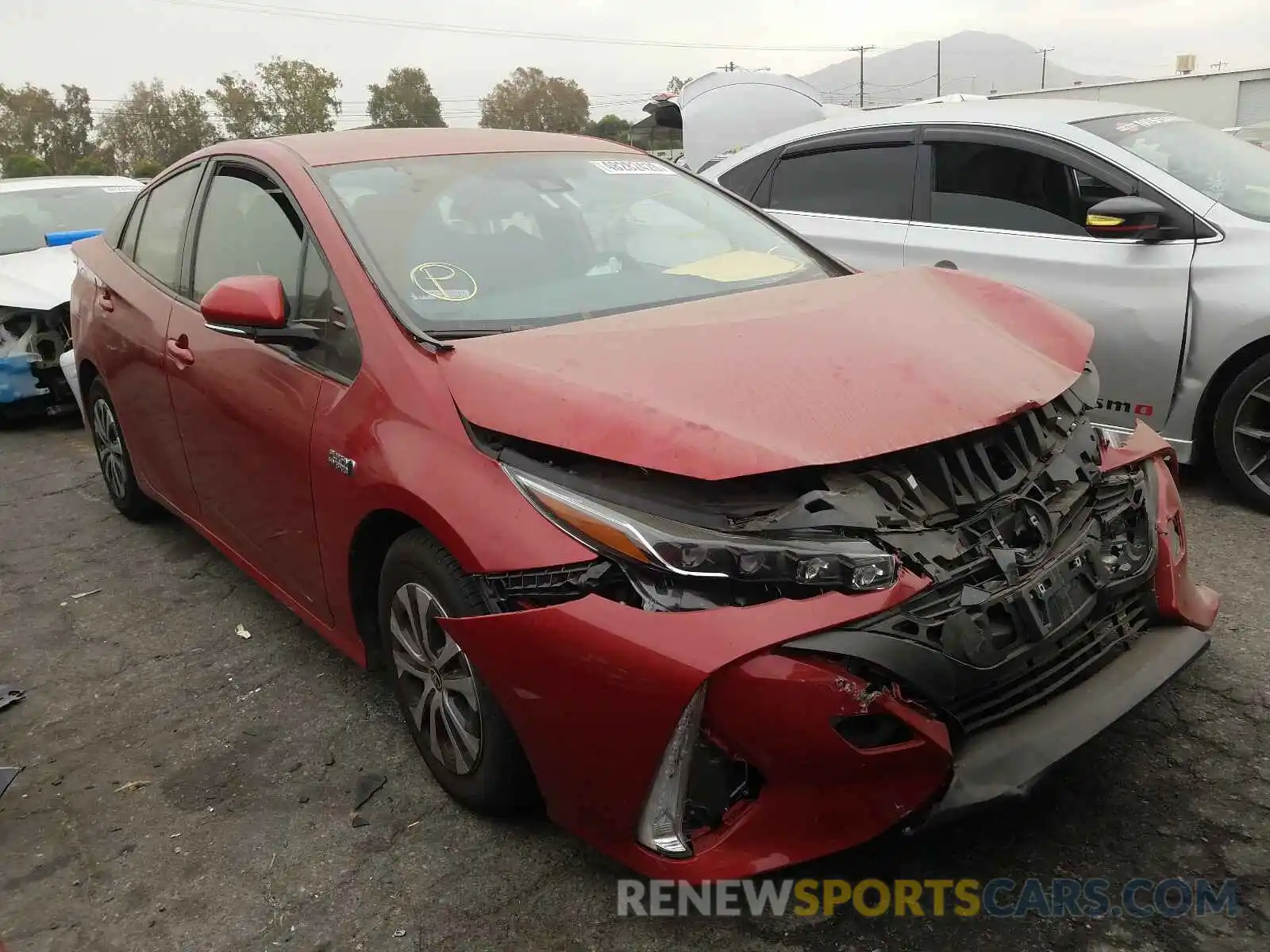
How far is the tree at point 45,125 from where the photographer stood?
63188 millimetres

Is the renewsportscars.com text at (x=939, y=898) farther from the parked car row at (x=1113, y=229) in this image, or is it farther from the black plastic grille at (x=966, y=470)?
the parked car row at (x=1113, y=229)

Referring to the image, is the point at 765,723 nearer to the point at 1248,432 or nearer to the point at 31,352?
the point at 1248,432

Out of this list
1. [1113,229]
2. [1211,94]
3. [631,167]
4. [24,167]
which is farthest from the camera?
[24,167]

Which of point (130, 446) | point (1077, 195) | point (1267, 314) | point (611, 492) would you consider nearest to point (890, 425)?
point (611, 492)

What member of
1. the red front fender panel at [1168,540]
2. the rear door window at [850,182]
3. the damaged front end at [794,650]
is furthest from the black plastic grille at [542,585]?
the rear door window at [850,182]

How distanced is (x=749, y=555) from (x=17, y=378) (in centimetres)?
646

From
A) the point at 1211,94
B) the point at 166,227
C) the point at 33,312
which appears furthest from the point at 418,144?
the point at 1211,94

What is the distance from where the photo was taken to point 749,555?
187 cm

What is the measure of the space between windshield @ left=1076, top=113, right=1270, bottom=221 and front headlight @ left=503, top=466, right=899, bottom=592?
311 centimetres

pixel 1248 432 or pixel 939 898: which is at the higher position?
pixel 1248 432

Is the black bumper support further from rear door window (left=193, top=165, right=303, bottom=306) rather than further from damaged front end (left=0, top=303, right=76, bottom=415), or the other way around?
damaged front end (left=0, top=303, right=76, bottom=415)

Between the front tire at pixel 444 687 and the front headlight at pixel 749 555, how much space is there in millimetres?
415

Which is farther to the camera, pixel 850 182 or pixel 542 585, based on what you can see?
pixel 850 182

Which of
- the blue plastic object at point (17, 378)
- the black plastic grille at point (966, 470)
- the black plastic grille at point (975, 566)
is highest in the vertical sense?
the black plastic grille at point (966, 470)
